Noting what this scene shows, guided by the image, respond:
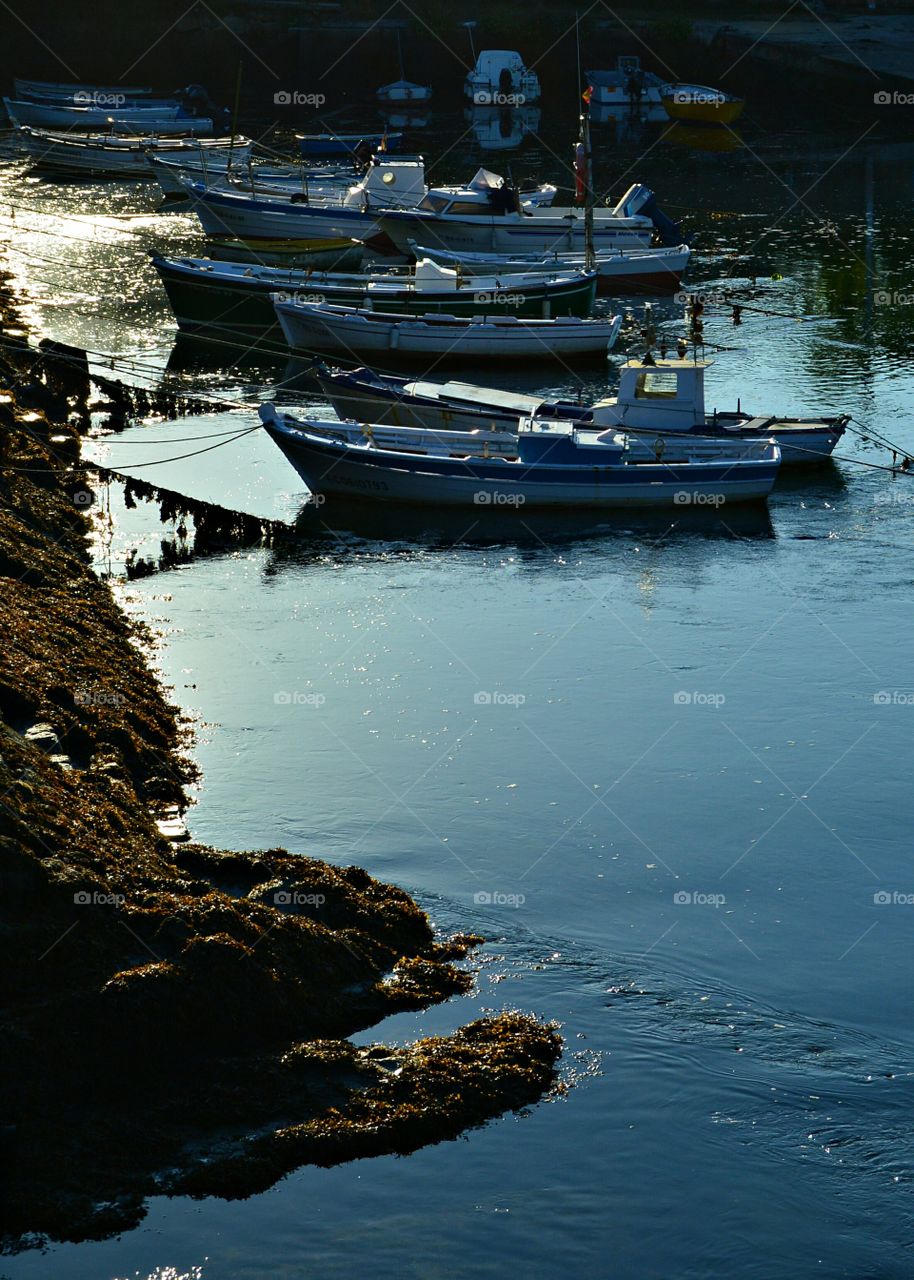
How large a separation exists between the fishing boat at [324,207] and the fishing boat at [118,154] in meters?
11.0

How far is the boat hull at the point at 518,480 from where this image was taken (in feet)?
99.9

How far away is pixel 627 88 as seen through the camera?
264ft

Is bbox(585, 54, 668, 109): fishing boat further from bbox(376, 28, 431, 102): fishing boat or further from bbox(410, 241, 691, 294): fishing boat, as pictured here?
bbox(410, 241, 691, 294): fishing boat

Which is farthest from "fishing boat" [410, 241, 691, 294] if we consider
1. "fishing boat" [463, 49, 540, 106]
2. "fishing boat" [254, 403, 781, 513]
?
"fishing boat" [463, 49, 540, 106]

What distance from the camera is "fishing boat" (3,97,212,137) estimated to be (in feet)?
232

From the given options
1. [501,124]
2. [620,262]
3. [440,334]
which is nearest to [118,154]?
[501,124]

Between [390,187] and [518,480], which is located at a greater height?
[390,187]

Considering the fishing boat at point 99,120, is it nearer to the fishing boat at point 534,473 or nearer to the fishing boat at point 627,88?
the fishing boat at point 627,88

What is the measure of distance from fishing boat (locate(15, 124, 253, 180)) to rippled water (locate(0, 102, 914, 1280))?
30338mm

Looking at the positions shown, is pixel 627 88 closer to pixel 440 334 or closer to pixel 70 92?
pixel 70 92

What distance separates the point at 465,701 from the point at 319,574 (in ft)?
20.2

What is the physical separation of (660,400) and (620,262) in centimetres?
1744

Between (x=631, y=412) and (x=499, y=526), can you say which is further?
(x=631, y=412)

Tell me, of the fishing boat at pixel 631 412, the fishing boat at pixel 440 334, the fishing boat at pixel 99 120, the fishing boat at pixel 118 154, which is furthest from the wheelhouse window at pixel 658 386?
the fishing boat at pixel 99 120
